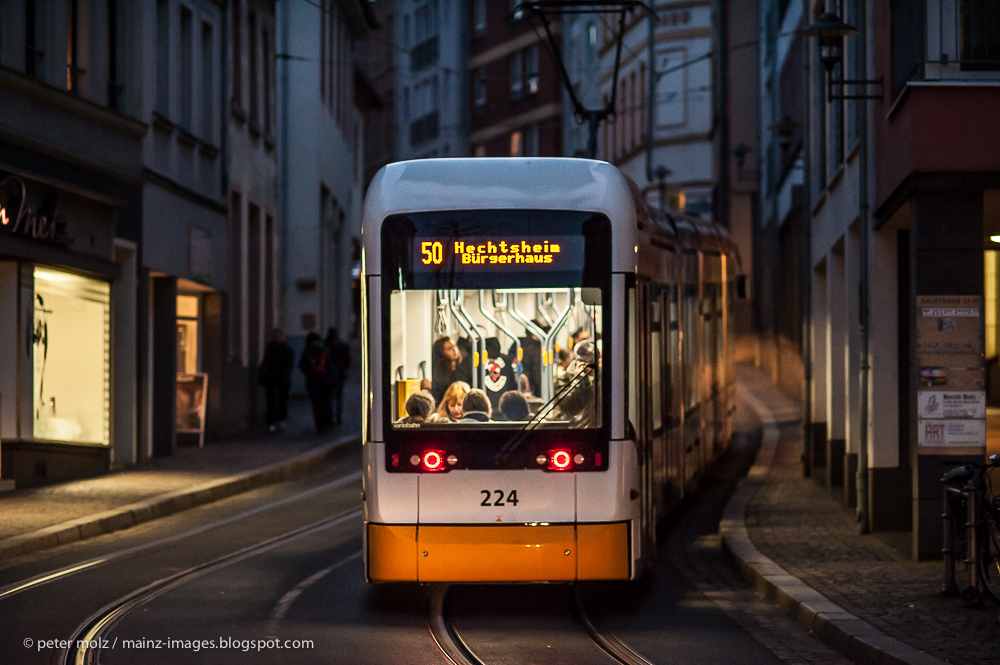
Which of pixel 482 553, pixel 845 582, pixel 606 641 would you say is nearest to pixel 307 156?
pixel 845 582

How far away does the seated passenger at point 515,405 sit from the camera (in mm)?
10273

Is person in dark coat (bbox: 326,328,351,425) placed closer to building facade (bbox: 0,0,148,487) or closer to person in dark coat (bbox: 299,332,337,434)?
person in dark coat (bbox: 299,332,337,434)

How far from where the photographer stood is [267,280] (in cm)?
3309

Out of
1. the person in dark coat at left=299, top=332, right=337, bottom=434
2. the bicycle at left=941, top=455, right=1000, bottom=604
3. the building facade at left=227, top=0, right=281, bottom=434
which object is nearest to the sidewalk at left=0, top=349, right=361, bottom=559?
the person in dark coat at left=299, top=332, right=337, bottom=434

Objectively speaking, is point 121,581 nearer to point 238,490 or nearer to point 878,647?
point 878,647

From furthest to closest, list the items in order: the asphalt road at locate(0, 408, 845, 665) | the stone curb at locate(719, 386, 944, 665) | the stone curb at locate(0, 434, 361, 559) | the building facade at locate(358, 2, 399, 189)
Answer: the building facade at locate(358, 2, 399, 189) → the stone curb at locate(0, 434, 361, 559) → the asphalt road at locate(0, 408, 845, 665) → the stone curb at locate(719, 386, 944, 665)

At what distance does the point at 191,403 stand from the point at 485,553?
15.4m

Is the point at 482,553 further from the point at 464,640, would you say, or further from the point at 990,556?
the point at 990,556

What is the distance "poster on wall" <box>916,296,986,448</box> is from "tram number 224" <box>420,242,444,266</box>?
13.0ft

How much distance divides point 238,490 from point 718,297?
6.15 m

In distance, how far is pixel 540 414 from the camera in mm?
10281

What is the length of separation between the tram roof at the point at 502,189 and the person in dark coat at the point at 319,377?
1575 cm

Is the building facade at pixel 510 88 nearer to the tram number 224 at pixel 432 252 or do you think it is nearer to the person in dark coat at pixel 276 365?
the person in dark coat at pixel 276 365

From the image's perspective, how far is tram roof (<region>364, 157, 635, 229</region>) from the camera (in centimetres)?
1041
